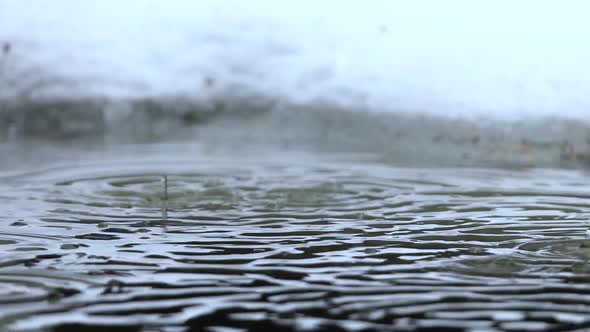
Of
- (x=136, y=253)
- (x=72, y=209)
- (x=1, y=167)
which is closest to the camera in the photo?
(x=136, y=253)

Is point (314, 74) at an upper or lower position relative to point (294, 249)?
upper

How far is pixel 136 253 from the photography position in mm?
2941

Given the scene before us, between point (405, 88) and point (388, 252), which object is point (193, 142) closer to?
point (405, 88)

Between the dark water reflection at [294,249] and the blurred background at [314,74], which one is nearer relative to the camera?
the dark water reflection at [294,249]

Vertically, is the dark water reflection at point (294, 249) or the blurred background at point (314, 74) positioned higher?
the blurred background at point (314, 74)

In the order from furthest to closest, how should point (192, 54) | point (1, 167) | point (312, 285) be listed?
point (192, 54) < point (1, 167) < point (312, 285)

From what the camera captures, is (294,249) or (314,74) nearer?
(294,249)

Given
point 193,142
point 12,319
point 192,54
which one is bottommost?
point 12,319

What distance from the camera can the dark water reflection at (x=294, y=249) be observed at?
2.31m

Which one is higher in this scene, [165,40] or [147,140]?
[165,40]

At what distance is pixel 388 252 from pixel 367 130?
2.56 m

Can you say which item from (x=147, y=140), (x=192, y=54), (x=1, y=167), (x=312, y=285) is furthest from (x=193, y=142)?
(x=312, y=285)

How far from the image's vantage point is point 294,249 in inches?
119

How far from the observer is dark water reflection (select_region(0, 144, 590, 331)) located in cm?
231
